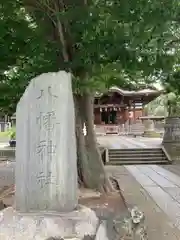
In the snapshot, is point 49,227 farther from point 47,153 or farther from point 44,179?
point 47,153

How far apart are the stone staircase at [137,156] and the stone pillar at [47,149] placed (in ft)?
38.6

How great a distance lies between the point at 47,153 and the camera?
5.01m

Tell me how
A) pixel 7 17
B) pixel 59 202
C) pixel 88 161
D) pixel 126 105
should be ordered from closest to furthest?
1. pixel 59 202
2. pixel 7 17
3. pixel 88 161
4. pixel 126 105

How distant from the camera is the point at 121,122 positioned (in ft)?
119

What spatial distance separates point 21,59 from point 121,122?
90.3 ft

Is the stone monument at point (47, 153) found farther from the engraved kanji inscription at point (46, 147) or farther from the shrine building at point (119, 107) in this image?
the shrine building at point (119, 107)

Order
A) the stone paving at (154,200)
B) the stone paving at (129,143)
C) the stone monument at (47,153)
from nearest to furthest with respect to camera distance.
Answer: the stone monument at (47,153), the stone paving at (154,200), the stone paving at (129,143)

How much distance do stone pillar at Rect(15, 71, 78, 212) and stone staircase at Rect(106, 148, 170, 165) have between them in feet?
38.6

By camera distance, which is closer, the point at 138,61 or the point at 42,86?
the point at 42,86

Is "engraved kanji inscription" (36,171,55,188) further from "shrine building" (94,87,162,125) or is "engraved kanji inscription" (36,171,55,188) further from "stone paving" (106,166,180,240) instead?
"shrine building" (94,87,162,125)

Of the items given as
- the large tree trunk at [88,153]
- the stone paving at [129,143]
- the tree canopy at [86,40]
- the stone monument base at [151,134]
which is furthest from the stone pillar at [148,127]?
the tree canopy at [86,40]

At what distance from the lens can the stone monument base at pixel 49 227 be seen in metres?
4.51

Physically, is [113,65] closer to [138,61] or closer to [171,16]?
[138,61]

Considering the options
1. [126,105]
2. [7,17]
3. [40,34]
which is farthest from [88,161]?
[126,105]
